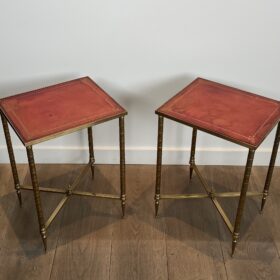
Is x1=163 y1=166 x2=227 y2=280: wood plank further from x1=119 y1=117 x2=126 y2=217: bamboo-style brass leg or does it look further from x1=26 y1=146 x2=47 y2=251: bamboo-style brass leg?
x1=26 y1=146 x2=47 y2=251: bamboo-style brass leg

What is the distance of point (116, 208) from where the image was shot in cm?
191

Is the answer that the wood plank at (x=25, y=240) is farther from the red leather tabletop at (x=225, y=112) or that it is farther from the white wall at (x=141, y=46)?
the red leather tabletop at (x=225, y=112)

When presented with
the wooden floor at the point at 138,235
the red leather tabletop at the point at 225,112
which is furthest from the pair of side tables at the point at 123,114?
the wooden floor at the point at 138,235

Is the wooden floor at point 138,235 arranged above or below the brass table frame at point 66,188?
below

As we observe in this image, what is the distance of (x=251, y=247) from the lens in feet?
5.66

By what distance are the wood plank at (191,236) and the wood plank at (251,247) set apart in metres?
0.04

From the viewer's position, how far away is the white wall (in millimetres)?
1718

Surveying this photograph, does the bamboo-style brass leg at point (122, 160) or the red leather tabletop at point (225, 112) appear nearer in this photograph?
the red leather tabletop at point (225, 112)

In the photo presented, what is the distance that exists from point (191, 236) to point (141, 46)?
2.79ft

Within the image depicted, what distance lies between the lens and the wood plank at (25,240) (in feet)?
5.33

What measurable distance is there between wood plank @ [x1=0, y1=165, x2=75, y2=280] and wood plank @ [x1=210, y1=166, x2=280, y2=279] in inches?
28.6

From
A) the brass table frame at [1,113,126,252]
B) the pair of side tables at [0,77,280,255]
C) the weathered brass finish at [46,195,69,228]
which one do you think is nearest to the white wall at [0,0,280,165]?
the pair of side tables at [0,77,280,255]

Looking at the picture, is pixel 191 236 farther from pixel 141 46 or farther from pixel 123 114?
pixel 141 46

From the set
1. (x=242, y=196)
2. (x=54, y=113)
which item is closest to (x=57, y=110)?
(x=54, y=113)
